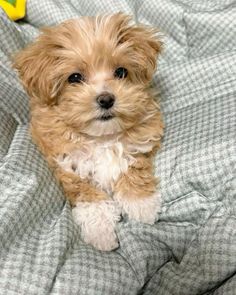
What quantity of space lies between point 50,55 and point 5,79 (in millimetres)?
567

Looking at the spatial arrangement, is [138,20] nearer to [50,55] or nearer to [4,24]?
[4,24]

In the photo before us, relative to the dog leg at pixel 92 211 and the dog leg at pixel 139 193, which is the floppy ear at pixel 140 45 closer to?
the dog leg at pixel 139 193

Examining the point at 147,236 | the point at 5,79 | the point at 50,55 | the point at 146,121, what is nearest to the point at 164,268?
the point at 147,236

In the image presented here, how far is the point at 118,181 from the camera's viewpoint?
2066 mm

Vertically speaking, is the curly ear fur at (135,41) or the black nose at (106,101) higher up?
the curly ear fur at (135,41)

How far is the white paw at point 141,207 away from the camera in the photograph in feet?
6.36

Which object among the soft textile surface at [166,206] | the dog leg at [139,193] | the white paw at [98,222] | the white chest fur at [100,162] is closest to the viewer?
the soft textile surface at [166,206]

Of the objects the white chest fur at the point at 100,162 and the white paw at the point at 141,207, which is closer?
the white paw at the point at 141,207

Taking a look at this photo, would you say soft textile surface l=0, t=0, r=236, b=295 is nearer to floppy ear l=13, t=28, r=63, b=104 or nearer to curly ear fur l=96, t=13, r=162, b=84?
floppy ear l=13, t=28, r=63, b=104

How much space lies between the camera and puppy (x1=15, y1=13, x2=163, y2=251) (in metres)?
1.98

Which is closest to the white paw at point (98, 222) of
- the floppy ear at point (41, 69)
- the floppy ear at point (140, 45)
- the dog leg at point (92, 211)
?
the dog leg at point (92, 211)

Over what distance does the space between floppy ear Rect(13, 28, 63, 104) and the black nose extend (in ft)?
0.87

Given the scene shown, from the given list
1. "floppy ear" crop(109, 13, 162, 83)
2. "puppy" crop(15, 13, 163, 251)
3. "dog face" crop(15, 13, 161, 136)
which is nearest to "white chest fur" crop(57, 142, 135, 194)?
"puppy" crop(15, 13, 163, 251)

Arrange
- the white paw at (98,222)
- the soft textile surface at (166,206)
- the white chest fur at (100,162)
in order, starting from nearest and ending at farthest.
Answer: the soft textile surface at (166,206) < the white paw at (98,222) < the white chest fur at (100,162)
